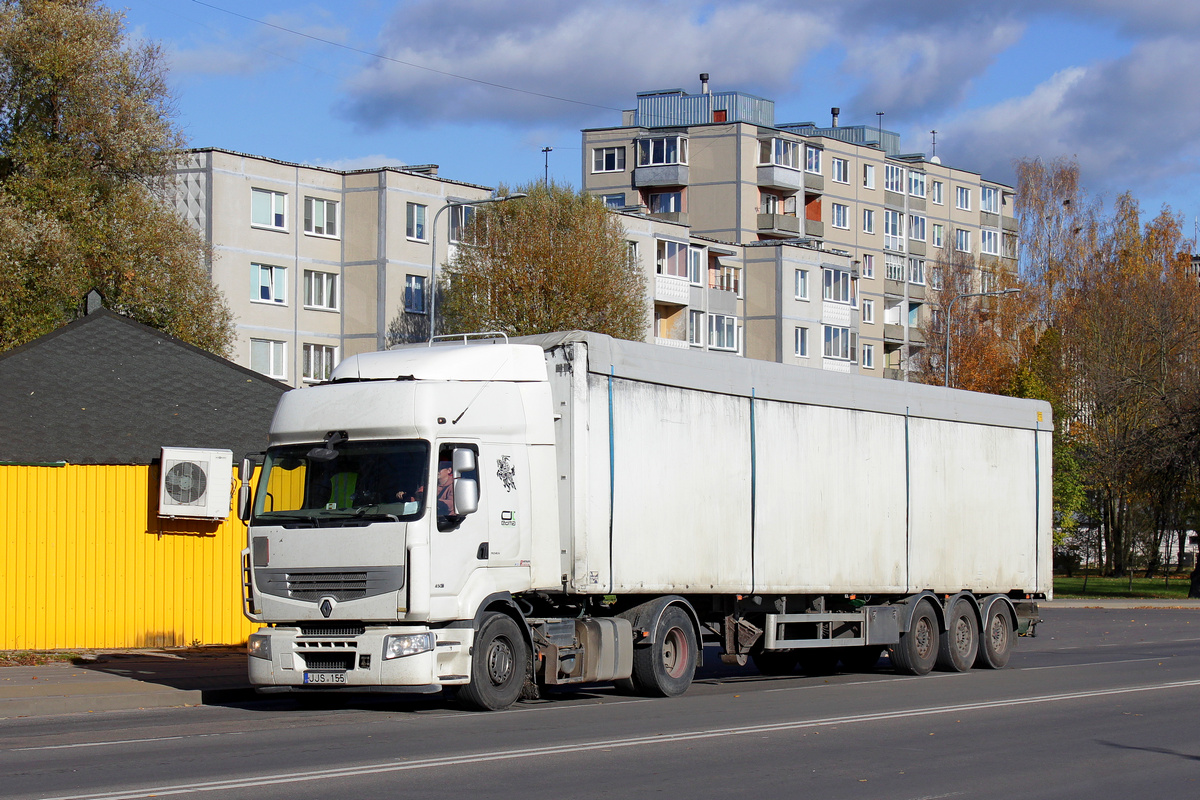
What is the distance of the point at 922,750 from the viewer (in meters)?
11.2

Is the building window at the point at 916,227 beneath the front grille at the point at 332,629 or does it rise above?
above

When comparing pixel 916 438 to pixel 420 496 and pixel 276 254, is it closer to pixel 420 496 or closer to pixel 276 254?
pixel 420 496

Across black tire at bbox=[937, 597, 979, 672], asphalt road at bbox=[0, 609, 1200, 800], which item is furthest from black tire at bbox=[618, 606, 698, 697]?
black tire at bbox=[937, 597, 979, 672]

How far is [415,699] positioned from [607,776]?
236 inches

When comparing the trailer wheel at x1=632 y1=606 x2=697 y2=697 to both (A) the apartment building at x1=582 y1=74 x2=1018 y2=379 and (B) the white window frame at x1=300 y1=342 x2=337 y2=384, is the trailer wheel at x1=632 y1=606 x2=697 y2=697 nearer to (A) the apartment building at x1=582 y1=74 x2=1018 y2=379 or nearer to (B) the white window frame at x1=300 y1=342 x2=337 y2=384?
(B) the white window frame at x1=300 y1=342 x2=337 y2=384

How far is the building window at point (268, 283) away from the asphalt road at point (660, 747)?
40.5 metres

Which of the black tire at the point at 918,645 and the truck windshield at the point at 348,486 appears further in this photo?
the black tire at the point at 918,645

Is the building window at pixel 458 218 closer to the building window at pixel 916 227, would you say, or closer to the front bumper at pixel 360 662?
the front bumper at pixel 360 662

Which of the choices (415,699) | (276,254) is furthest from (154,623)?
(276,254)

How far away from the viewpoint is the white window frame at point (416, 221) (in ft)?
192

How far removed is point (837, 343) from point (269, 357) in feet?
122

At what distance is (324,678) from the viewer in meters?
13.2

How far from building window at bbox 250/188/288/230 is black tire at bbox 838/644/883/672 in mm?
39423

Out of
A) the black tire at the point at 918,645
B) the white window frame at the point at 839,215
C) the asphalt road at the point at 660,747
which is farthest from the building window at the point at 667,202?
the asphalt road at the point at 660,747
